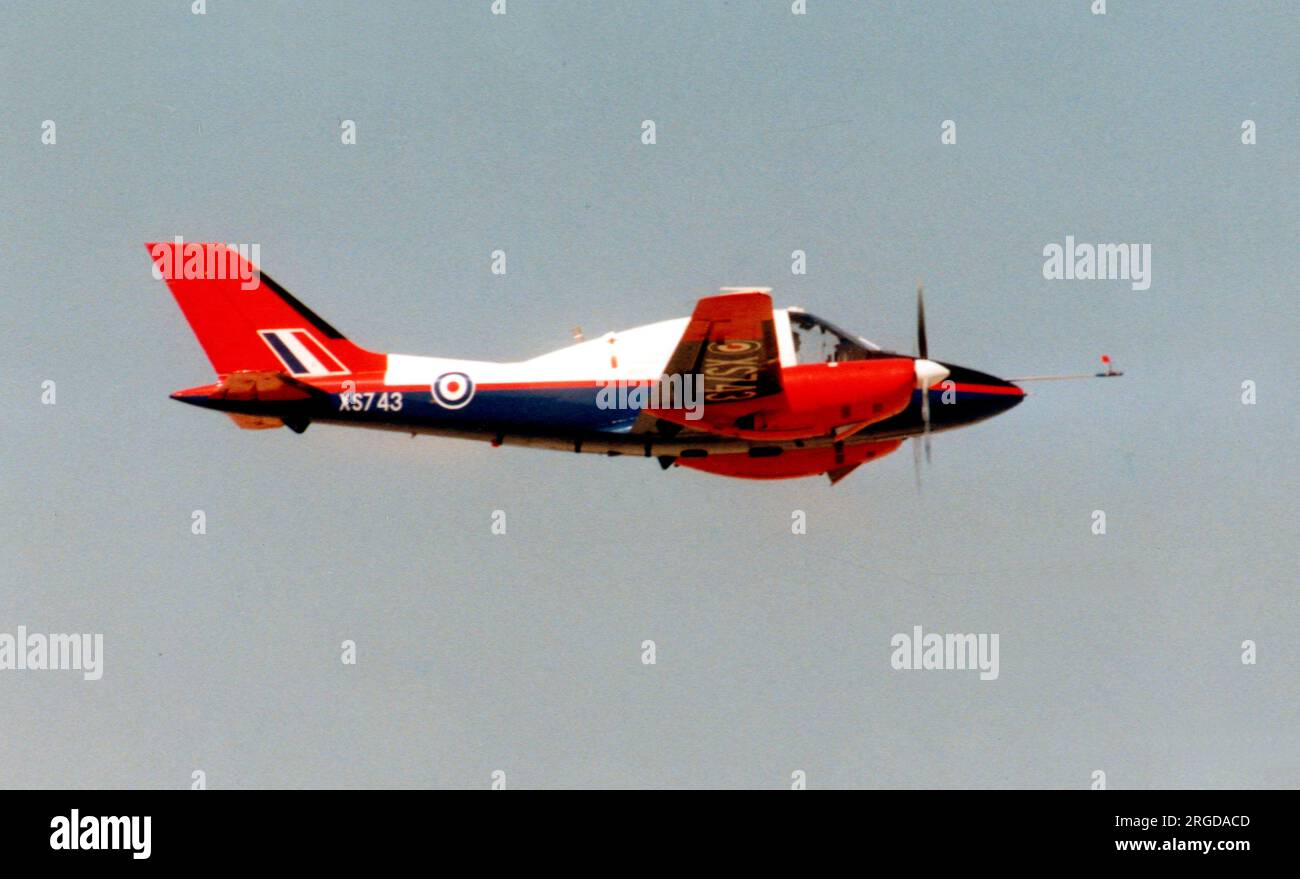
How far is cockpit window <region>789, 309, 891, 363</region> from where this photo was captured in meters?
39.1

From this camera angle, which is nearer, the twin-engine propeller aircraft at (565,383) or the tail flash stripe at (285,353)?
the twin-engine propeller aircraft at (565,383)

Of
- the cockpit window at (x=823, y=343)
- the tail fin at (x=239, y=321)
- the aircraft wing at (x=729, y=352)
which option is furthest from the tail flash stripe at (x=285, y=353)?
the cockpit window at (x=823, y=343)

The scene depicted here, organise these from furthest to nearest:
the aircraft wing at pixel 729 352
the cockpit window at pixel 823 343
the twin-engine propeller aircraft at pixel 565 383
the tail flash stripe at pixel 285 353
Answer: the tail flash stripe at pixel 285 353, the cockpit window at pixel 823 343, the twin-engine propeller aircraft at pixel 565 383, the aircraft wing at pixel 729 352

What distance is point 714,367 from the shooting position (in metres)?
37.7

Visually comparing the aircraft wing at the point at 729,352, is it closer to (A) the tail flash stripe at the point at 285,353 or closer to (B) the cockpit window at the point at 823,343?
(B) the cockpit window at the point at 823,343

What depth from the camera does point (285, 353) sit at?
3972cm

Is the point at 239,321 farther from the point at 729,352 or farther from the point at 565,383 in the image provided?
the point at 729,352

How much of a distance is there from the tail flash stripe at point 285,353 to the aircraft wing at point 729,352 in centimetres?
713

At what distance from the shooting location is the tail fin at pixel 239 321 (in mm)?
39500

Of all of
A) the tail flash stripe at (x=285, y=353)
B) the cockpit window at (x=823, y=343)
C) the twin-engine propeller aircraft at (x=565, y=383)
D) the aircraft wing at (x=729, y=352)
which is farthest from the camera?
the tail flash stripe at (x=285, y=353)

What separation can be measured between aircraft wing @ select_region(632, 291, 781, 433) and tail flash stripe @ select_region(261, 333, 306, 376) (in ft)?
23.4
